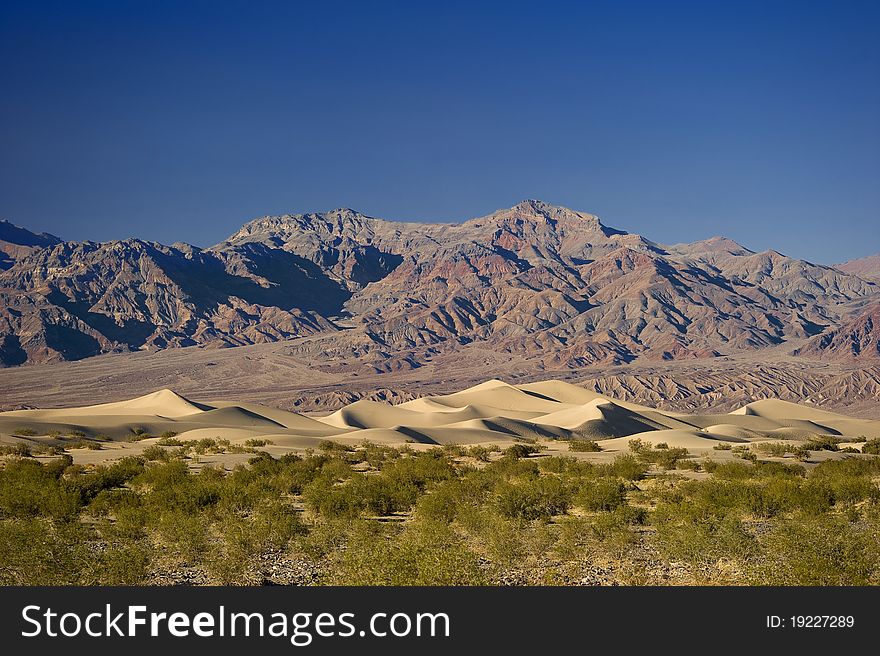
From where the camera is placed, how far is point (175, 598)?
994 centimetres

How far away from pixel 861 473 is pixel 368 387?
16121cm

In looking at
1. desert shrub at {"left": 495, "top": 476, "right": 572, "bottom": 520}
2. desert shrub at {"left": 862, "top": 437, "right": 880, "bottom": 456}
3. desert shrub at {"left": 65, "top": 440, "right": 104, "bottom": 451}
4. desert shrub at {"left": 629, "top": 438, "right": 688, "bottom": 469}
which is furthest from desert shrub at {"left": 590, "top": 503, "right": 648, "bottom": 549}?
desert shrub at {"left": 65, "top": 440, "right": 104, "bottom": 451}

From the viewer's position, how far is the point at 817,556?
14.8 meters

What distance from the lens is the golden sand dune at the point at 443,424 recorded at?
183 feet

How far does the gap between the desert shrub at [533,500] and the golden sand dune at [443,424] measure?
25.2 meters

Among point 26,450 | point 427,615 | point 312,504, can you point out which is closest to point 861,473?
point 312,504

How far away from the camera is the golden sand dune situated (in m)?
55.9

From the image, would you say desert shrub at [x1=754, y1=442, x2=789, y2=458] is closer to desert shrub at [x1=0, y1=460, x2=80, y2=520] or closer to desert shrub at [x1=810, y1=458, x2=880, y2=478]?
desert shrub at [x1=810, y1=458, x2=880, y2=478]

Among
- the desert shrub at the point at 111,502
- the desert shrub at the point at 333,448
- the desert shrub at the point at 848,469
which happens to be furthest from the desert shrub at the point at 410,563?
the desert shrub at the point at 333,448

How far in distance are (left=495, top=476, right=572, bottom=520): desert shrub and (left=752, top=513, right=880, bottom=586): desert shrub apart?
5867mm

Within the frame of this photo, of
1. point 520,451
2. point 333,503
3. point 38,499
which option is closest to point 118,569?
point 333,503

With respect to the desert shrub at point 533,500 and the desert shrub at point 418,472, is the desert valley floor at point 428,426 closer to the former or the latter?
the desert shrub at point 418,472

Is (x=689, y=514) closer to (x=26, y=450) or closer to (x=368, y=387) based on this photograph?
(x=26, y=450)

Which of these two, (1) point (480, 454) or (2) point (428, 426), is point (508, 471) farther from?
(2) point (428, 426)
